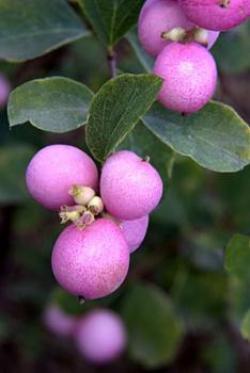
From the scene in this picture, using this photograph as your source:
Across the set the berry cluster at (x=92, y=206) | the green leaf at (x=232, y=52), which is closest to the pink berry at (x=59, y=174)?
Answer: the berry cluster at (x=92, y=206)

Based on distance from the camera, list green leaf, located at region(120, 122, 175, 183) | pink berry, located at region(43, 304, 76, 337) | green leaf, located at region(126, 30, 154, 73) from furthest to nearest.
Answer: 1. pink berry, located at region(43, 304, 76, 337)
2. green leaf, located at region(126, 30, 154, 73)
3. green leaf, located at region(120, 122, 175, 183)

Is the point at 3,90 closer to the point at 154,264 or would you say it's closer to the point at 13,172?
the point at 13,172

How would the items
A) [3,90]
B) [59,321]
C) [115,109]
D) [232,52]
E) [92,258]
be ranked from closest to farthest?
1. [92,258]
2. [115,109]
3. [232,52]
4. [3,90]
5. [59,321]

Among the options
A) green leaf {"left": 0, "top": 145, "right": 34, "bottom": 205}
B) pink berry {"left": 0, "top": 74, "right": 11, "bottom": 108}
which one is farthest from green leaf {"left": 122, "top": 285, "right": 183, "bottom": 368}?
pink berry {"left": 0, "top": 74, "right": 11, "bottom": 108}

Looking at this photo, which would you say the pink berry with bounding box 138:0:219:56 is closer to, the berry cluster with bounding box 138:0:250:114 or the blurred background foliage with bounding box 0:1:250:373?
the berry cluster with bounding box 138:0:250:114

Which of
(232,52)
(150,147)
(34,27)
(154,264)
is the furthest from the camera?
(154,264)

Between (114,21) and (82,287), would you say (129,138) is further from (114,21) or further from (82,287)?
(82,287)

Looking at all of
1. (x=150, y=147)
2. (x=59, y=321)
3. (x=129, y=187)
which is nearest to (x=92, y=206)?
(x=129, y=187)
